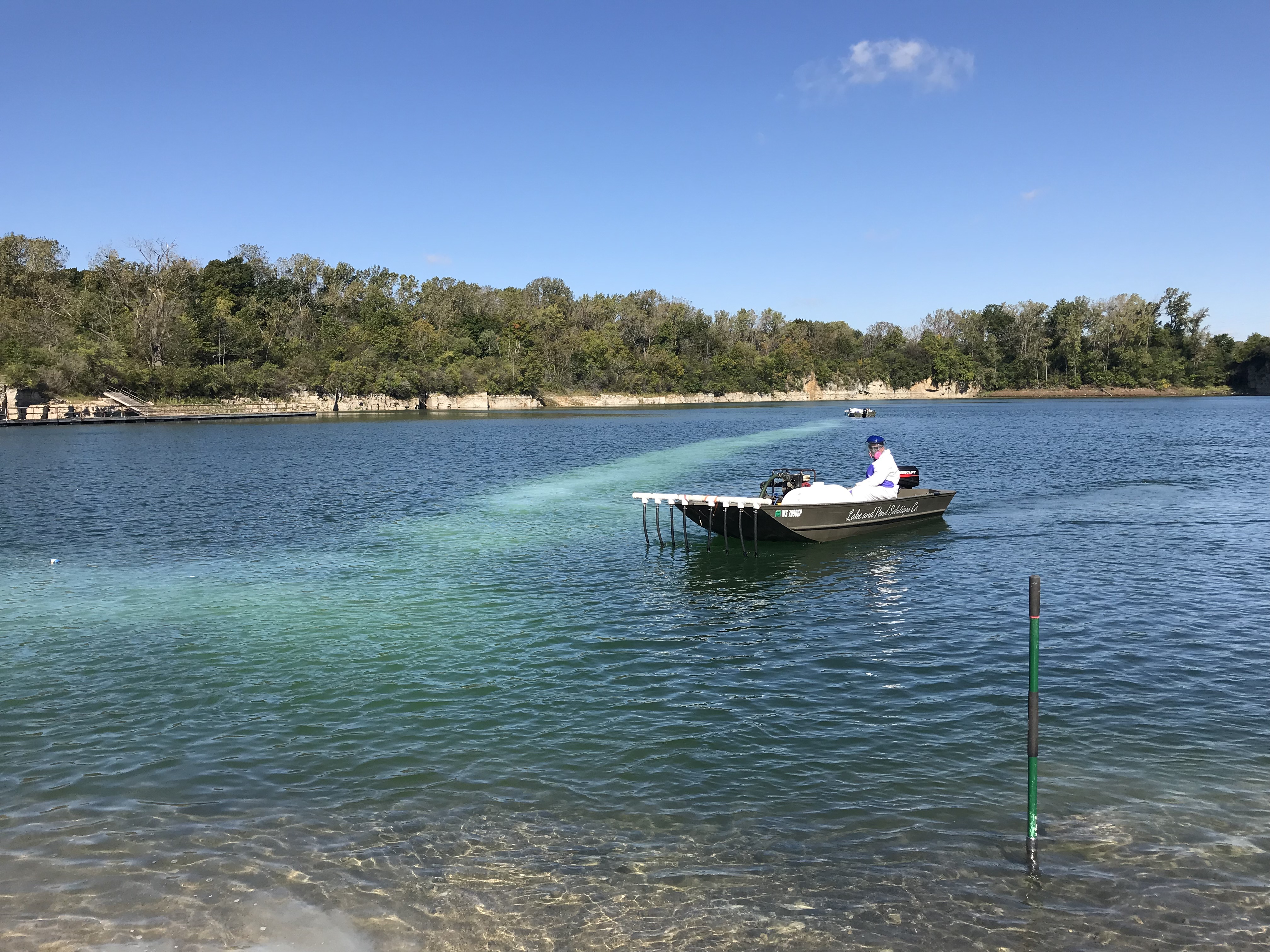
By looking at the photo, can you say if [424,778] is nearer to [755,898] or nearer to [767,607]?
[755,898]

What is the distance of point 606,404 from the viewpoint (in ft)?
583

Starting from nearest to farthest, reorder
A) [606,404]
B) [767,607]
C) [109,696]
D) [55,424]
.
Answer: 1. [109,696]
2. [767,607]
3. [55,424]
4. [606,404]

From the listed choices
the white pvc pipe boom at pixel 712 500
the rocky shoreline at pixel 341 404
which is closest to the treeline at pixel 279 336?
the rocky shoreline at pixel 341 404

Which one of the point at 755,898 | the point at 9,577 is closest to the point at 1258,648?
the point at 755,898

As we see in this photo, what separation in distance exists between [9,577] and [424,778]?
54.3 feet

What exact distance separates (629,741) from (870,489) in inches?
617

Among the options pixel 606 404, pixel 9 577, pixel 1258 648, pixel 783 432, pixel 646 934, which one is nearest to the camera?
pixel 646 934

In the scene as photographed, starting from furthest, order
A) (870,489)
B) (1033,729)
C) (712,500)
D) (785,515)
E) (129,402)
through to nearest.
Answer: (129,402) < (870,489) < (712,500) < (785,515) < (1033,729)

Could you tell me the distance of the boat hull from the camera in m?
22.8

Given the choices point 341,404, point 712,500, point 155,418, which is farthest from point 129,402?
point 712,500

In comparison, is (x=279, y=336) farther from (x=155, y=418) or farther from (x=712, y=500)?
(x=712, y=500)

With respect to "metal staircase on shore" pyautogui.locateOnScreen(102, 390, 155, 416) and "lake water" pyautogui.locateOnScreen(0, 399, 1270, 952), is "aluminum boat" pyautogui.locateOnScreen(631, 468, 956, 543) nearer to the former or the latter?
"lake water" pyautogui.locateOnScreen(0, 399, 1270, 952)

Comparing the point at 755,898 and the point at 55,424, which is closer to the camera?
the point at 755,898

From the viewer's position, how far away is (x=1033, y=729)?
24.3ft
